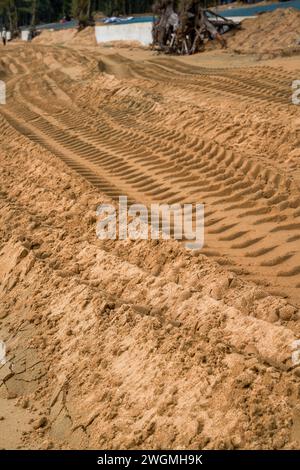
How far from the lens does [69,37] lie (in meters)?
36.4

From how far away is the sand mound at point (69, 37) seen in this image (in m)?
32.5

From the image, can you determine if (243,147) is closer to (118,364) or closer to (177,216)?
(177,216)

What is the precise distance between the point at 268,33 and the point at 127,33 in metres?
10.9

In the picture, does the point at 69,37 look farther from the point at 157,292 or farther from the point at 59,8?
the point at 157,292

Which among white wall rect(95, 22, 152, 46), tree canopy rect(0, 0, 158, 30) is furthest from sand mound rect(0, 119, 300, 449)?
tree canopy rect(0, 0, 158, 30)

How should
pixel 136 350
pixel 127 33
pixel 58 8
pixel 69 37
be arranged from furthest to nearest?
pixel 58 8, pixel 69 37, pixel 127 33, pixel 136 350

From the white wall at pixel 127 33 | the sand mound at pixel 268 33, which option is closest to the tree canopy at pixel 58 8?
the white wall at pixel 127 33

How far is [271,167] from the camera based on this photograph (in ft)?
19.1

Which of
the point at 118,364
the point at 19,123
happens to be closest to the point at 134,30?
the point at 19,123

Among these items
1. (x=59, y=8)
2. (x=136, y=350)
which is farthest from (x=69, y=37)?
(x=136, y=350)

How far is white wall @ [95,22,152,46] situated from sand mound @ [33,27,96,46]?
744 mm

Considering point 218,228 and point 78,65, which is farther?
point 78,65

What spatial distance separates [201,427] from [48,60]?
19.4 m

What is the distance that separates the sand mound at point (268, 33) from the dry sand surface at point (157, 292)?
10.2 meters
